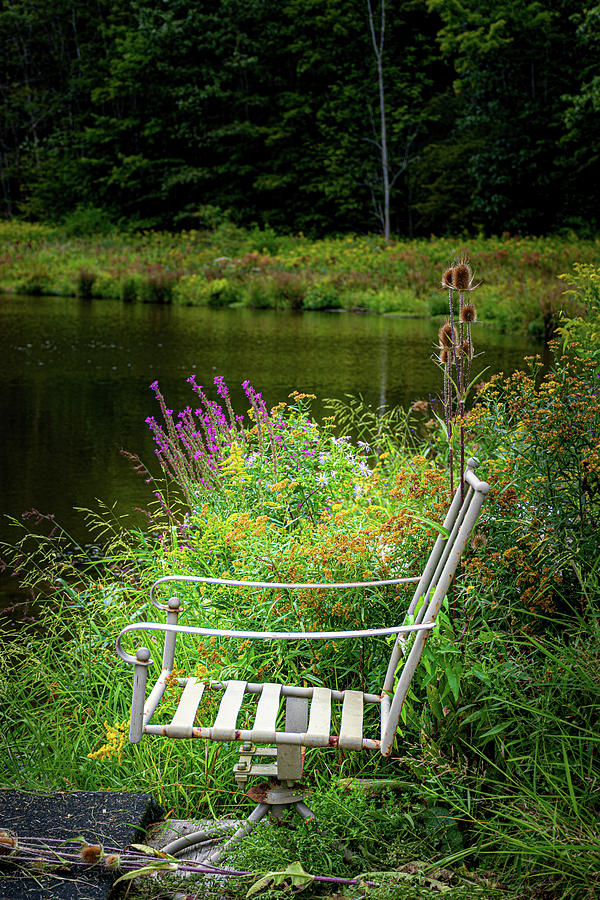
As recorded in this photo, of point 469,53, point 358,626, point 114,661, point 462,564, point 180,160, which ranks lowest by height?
point 114,661

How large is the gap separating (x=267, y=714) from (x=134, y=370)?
883 cm

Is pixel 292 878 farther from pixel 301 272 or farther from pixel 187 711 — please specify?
pixel 301 272

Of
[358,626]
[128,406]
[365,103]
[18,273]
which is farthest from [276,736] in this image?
[365,103]

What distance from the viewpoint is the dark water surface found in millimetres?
6484

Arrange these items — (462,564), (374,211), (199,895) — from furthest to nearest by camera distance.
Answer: (374,211), (462,564), (199,895)

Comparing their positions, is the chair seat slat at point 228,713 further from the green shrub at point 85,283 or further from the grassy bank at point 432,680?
the green shrub at point 85,283

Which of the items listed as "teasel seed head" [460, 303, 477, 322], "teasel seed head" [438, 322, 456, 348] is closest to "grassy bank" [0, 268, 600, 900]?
"teasel seed head" [438, 322, 456, 348]

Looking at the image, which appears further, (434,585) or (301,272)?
(301,272)

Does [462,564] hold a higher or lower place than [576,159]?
lower

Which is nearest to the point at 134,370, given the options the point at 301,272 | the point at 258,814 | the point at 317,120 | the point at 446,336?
the point at 446,336

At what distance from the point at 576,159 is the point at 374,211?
750cm

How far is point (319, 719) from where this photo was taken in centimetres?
223

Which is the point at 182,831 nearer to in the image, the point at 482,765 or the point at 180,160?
the point at 482,765

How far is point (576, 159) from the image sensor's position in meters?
25.1
